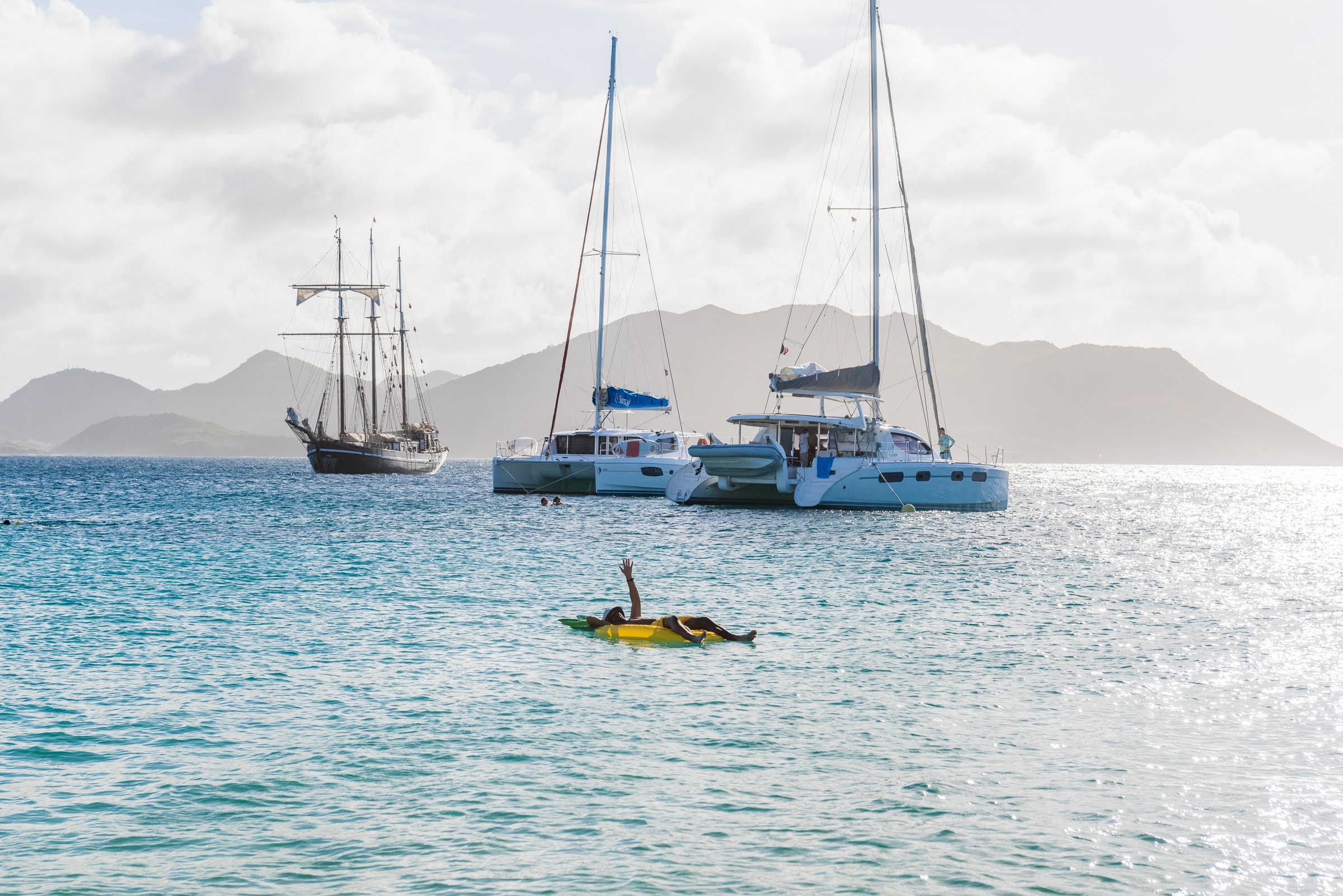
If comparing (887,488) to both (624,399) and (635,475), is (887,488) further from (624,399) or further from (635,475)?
(624,399)

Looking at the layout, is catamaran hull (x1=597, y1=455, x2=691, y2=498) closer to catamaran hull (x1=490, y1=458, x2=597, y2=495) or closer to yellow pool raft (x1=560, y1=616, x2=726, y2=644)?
catamaran hull (x1=490, y1=458, x2=597, y2=495)

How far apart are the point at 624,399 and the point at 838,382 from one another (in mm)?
15221

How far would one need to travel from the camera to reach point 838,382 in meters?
48.7

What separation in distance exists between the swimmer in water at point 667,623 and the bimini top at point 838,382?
31.1 meters

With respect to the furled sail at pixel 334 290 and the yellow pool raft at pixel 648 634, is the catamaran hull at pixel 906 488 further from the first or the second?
the furled sail at pixel 334 290

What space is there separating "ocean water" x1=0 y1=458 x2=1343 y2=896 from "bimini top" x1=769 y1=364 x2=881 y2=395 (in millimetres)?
20155

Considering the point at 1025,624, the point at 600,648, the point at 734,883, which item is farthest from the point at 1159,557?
the point at 734,883

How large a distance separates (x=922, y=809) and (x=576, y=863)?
3.12 metres

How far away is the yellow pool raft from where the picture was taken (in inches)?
679

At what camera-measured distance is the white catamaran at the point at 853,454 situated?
4638 cm

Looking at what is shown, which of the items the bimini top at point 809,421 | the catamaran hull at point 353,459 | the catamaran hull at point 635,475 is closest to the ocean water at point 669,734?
the bimini top at point 809,421

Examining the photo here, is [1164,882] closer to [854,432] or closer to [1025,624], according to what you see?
[1025,624]

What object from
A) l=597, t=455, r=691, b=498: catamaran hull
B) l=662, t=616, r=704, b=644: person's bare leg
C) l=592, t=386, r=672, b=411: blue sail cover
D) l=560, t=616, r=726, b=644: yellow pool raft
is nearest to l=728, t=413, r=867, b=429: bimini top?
l=597, t=455, r=691, b=498: catamaran hull

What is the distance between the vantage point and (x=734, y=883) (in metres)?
7.72
